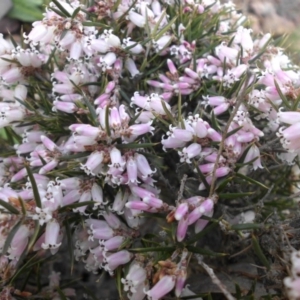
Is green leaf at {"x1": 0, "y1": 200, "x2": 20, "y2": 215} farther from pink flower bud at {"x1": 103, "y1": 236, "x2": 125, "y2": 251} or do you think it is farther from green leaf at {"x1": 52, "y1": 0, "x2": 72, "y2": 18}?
green leaf at {"x1": 52, "y1": 0, "x2": 72, "y2": 18}

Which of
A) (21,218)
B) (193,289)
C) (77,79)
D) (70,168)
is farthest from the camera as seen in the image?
(193,289)

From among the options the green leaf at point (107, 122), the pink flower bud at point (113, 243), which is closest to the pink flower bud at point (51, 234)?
the pink flower bud at point (113, 243)

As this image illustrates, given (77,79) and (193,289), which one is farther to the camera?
(193,289)

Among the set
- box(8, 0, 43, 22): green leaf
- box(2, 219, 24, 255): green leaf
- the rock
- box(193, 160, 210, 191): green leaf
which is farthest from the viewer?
the rock

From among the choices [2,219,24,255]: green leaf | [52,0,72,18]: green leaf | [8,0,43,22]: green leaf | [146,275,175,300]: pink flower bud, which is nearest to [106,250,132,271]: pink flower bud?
[146,275,175,300]: pink flower bud

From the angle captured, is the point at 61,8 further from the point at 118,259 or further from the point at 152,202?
the point at 118,259

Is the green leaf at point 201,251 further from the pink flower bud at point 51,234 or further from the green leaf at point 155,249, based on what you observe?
the pink flower bud at point 51,234

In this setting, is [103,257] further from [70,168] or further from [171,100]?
[171,100]

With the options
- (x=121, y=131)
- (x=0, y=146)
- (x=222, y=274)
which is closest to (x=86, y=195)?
(x=121, y=131)
